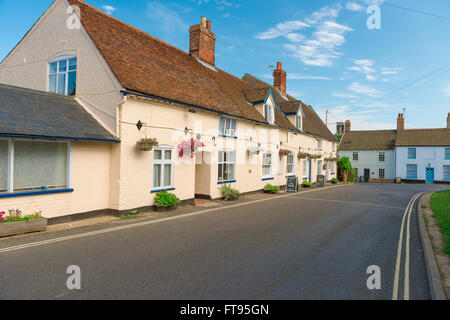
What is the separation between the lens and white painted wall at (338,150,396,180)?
51.0 meters

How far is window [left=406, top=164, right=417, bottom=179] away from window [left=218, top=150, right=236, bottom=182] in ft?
139

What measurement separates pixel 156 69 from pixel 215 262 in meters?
10.7

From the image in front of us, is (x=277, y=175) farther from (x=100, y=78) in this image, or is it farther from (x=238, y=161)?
(x=100, y=78)

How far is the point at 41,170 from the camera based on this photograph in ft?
31.5

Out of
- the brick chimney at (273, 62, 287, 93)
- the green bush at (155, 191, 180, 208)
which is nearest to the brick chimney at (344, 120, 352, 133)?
the brick chimney at (273, 62, 287, 93)

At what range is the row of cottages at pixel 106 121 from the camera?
9.41m

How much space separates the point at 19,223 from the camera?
814cm

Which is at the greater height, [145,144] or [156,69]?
[156,69]

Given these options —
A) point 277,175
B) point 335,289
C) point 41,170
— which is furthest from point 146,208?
point 277,175

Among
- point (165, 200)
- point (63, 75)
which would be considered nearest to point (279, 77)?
point (63, 75)

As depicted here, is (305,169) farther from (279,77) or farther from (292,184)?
(279,77)

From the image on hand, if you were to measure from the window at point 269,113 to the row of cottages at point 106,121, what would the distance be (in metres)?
2.31

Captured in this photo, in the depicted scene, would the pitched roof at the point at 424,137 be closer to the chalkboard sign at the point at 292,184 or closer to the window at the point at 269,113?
the chalkboard sign at the point at 292,184

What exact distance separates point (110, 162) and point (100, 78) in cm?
341
